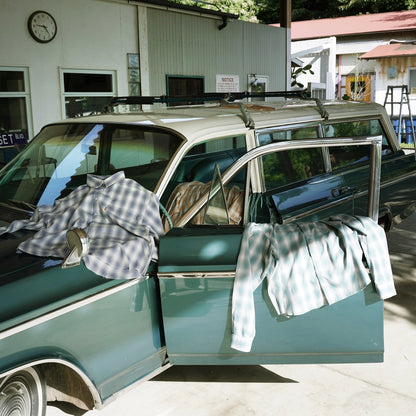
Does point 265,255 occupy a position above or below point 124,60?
below

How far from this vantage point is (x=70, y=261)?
8.32 ft

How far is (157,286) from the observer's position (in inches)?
112

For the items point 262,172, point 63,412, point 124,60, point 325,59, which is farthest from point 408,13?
point 63,412

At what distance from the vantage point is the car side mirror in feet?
8.15

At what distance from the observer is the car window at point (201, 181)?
3.45 m

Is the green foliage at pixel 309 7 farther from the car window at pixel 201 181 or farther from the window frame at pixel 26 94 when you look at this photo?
the car window at pixel 201 181

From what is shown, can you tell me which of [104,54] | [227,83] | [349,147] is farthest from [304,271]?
[227,83]

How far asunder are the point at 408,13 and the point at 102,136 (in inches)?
1097

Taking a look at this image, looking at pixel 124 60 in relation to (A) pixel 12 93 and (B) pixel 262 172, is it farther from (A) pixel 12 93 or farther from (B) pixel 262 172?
(B) pixel 262 172

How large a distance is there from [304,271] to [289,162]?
1659mm

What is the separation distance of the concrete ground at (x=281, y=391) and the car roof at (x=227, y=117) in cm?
161

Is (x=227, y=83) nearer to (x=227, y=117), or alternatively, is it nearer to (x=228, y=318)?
(x=227, y=117)

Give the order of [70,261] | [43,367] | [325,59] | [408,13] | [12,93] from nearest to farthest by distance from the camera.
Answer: [70,261]
[43,367]
[12,93]
[325,59]
[408,13]

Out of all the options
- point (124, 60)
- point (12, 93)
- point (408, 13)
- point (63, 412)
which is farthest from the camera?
point (408, 13)
